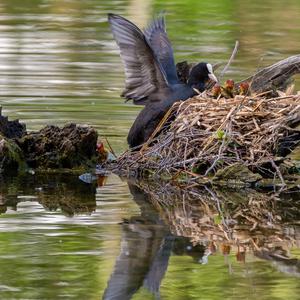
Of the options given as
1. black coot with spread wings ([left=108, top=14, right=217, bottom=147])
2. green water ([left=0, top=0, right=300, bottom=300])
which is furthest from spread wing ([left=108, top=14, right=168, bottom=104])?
green water ([left=0, top=0, right=300, bottom=300])

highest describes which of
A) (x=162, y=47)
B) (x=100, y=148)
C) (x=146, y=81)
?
(x=162, y=47)

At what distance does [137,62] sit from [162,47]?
78cm

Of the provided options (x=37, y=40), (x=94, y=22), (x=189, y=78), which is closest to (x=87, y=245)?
(x=189, y=78)

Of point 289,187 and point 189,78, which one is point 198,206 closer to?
point 289,187

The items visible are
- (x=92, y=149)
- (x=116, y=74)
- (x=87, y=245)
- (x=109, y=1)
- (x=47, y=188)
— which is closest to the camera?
(x=87, y=245)

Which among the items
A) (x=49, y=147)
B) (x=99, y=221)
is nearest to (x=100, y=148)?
(x=49, y=147)

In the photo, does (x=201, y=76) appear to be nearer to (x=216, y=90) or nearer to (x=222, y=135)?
(x=216, y=90)

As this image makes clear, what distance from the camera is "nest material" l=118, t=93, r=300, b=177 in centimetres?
920

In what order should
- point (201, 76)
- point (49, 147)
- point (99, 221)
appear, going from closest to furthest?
point (99, 221) → point (49, 147) → point (201, 76)

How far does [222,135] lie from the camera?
916 cm

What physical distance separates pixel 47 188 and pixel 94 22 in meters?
9.77

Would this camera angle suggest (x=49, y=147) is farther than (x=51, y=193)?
Yes

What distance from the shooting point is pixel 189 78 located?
1045 centimetres

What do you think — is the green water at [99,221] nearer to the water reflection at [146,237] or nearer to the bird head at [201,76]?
the water reflection at [146,237]
